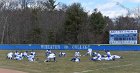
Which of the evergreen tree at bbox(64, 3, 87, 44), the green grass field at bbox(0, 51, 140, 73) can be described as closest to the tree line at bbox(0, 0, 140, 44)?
the evergreen tree at bbox(64, 3, 87, 44)

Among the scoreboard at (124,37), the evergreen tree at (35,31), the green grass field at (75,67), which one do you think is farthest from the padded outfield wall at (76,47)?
the green grass field at (75,67)

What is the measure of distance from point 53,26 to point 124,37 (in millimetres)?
32270

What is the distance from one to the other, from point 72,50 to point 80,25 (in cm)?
2163

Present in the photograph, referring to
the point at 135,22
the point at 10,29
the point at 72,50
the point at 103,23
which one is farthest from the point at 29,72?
the point at 135,22

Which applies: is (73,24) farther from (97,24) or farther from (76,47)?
(76,47)

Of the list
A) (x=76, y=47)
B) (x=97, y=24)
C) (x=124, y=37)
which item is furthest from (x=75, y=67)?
(x=97, y=24)

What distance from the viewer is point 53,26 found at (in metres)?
99.8

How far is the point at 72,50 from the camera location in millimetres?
71188

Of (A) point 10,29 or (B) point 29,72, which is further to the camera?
(A) point 10,29

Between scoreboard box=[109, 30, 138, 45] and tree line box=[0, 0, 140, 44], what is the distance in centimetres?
1953

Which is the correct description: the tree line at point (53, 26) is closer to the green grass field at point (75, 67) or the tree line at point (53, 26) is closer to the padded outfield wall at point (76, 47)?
the padded outfield wall at point (76, 47)

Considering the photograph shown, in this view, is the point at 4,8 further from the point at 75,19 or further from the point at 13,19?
the point at 75,19

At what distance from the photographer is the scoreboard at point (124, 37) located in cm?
7031

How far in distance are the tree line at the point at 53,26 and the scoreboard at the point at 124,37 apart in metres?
19.5
